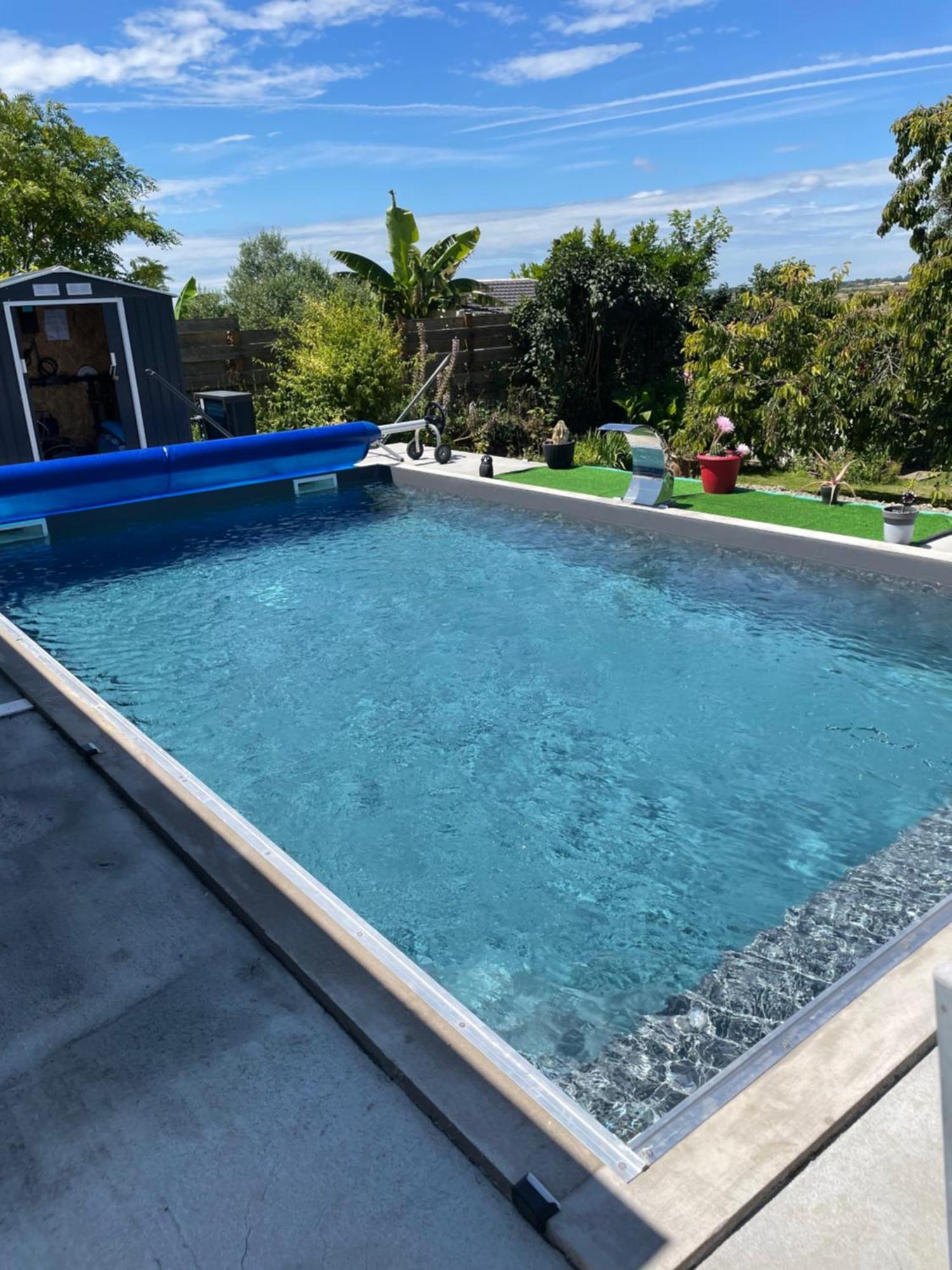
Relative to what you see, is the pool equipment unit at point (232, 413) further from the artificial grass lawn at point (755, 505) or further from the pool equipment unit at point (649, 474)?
the pool equipment unit at point (649, 474)

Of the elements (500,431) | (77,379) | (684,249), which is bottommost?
(500,431)

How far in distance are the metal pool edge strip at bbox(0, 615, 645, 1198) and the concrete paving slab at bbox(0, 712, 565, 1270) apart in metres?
0.05

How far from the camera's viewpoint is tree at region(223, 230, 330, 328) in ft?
109

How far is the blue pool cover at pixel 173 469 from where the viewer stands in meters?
8.84

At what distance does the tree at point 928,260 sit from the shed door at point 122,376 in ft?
28.1

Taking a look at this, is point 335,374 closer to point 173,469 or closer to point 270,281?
point 173,469

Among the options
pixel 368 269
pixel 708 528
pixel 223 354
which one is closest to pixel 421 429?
pixel 223 354

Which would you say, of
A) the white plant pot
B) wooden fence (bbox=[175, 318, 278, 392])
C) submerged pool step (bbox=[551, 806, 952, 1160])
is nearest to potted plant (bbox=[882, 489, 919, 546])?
the white plant pot

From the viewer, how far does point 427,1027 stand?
2404 mm

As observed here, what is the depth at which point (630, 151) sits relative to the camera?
62.4ft

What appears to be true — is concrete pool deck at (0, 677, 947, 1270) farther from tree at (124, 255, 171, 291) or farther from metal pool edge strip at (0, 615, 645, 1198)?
tree at (124, 255, 171, 291)

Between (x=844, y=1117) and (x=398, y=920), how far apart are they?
1774 millimetres

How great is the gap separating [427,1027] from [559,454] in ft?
30.8

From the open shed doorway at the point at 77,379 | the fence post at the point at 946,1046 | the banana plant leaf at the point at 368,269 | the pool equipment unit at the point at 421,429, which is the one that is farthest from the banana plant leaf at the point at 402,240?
the fence post at the point at 946,1046
